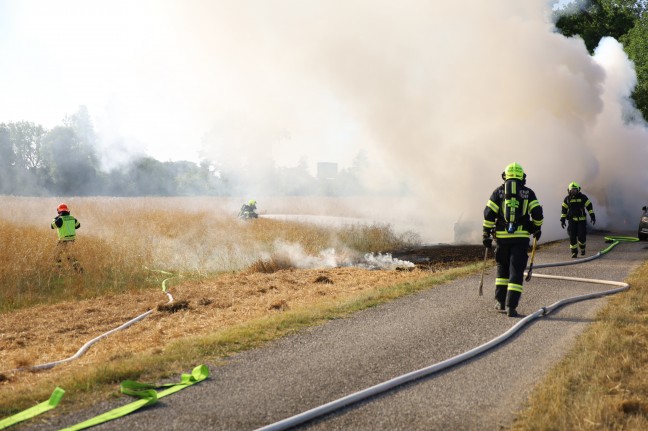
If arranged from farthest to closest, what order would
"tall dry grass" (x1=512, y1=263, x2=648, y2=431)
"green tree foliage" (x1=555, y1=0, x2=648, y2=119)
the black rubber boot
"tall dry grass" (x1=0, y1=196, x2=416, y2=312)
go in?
"green tree foliage" (x1=555, y1=0, x2=648, y2=119) → "tall dry grass" (x1=0, y1=196, x2=416, y2=312) → the black rubber boot → "tall dry grass" (x1=512, y1=263, x2=648, y2=431)

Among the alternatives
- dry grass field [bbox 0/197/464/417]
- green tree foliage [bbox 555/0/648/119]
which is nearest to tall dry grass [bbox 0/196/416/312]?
dry grass field [bbox 0/197/464/417]

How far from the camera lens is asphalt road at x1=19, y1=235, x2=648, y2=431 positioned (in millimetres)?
4184

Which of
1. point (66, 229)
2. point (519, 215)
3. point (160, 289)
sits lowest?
point (160, 289)

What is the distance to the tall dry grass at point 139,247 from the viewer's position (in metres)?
11.6

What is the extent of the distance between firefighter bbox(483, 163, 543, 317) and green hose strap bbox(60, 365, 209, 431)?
4.53 metres

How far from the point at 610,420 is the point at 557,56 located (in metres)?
20.6

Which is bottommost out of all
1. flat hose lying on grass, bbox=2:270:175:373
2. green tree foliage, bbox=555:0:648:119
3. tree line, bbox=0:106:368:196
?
flat hose lying on grass, bbox=2:270:175:373

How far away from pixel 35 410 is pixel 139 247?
10695 millimetres

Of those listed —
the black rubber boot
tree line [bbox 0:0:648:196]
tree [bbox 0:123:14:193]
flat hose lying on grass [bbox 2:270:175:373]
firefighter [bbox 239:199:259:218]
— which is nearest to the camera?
flat hose lying on grass [bbox 2:270:175:373]

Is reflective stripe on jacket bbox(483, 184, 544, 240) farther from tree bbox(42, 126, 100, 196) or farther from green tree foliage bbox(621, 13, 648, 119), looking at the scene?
tree bbox(42, 126, 100, 196)

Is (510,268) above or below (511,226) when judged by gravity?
below

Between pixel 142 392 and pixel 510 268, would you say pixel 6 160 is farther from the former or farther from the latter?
pixel 142 392

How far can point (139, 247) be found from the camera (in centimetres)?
1464

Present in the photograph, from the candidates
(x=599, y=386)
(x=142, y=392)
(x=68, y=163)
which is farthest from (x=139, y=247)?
(x=68, y=163)
